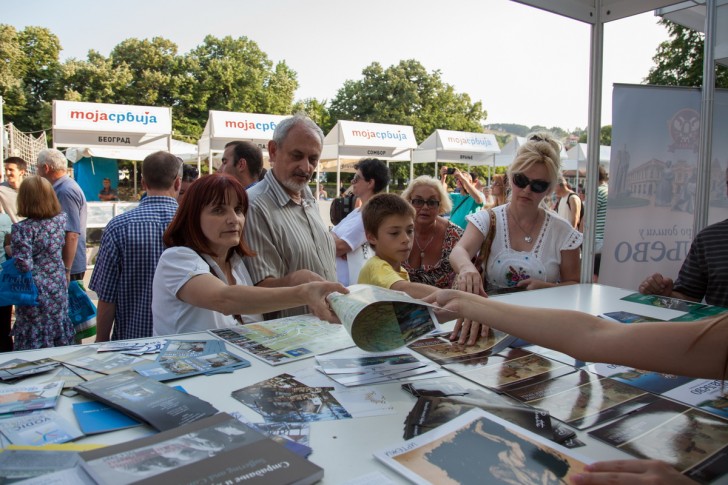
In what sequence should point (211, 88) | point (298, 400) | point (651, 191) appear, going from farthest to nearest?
point (211, 88) < point (651, 191) < point (298, 400)

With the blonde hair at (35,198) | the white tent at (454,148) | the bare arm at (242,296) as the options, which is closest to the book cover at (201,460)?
the bare arm at (242,296)

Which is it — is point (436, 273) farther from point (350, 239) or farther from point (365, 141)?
point (365, 141)

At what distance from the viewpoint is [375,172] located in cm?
412

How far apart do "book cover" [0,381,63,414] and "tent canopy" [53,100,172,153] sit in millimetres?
7941

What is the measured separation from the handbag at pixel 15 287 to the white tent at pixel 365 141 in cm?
857

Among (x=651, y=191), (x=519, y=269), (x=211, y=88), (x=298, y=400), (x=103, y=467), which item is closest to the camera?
(x=103, y=467)

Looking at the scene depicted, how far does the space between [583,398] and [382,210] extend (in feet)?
4.49

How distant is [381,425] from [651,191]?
3.14 m

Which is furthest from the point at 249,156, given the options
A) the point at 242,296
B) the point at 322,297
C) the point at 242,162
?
the point at 322,297

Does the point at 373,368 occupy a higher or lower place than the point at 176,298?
lower

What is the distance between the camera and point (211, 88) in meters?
35.6

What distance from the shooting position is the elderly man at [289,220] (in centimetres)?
233

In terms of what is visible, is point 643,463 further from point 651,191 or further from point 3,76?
point 3,76

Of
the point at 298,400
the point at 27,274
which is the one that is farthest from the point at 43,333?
the point at 298,400
